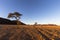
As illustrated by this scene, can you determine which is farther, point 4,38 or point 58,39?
point 58,39

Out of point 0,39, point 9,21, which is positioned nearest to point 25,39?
point 0,39

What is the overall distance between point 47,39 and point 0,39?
163 inches

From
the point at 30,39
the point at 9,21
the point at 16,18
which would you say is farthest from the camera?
the point at 9,21

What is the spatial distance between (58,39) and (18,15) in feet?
94.7

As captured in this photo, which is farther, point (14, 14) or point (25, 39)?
point (14, 14)

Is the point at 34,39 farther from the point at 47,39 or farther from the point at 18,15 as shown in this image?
the point at 18,15

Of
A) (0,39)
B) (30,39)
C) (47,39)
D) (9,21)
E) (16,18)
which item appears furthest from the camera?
(9,21)

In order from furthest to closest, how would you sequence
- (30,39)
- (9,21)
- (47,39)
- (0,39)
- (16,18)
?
(9,21) → (16,18) → (47,39) → (30,39) → (0,39)

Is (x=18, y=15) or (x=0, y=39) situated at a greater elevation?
(x=18, y=15)

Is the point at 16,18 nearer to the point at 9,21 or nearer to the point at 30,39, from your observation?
the point at 9,21

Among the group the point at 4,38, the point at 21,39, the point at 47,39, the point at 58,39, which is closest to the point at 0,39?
the point at 4,38

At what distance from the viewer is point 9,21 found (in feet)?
154

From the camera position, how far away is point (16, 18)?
133ft

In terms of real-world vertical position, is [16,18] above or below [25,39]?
above
